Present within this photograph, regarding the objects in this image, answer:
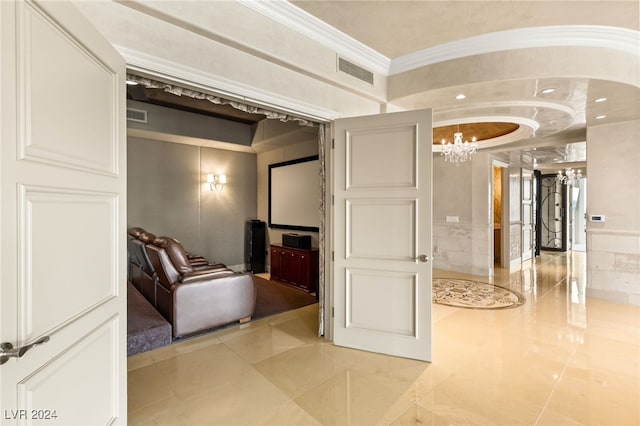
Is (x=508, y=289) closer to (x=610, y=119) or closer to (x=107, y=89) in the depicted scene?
(x=610, y=119)

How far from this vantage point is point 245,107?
8.80 feet

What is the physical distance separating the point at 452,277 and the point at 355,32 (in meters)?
4.94

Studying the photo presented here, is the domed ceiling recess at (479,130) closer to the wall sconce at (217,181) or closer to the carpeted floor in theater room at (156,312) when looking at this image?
the carpeted floor in theater room at (156,312)

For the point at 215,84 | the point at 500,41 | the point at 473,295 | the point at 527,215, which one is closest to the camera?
the point at 215,84

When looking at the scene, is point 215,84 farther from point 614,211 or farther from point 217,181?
point 614,211

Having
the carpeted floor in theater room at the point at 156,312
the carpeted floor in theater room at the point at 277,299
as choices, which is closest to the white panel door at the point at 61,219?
the carpeted floor in theater room at the point at 156,312

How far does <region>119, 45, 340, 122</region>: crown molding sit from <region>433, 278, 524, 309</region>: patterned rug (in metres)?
3.35

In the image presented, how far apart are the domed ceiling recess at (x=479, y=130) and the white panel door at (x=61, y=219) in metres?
5.16

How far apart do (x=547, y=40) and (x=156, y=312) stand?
4.91 meters

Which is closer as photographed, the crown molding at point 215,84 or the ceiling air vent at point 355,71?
the crown molding at point 215,84

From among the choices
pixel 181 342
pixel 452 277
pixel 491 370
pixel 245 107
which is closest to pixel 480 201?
pixel 452 277

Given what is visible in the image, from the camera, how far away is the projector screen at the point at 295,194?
5477mm

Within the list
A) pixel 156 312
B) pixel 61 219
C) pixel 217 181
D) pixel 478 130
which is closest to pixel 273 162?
pixel 217 181

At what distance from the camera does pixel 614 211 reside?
4.55 metres
